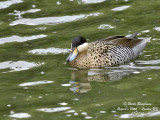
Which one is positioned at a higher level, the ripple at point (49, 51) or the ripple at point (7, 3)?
the ripple at point (7, 3)

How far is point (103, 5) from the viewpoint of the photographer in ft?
58.9

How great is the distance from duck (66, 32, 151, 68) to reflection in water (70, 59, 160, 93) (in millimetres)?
258

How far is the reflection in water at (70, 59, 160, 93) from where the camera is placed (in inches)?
438

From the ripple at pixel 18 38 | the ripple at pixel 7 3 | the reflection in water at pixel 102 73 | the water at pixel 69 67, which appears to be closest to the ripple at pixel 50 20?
the water at pixel 69 67

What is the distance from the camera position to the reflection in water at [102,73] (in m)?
11.1

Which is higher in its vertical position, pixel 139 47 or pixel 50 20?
pixel 50 20

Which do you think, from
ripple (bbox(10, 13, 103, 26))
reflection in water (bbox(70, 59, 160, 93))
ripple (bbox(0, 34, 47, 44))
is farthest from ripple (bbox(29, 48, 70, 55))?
ripple (bbox(10, 13, 103, 26))

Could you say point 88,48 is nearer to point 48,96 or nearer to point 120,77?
point 120,77

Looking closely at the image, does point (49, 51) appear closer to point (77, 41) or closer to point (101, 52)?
point (77, 41)

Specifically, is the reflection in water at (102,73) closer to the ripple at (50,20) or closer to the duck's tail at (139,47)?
the duck's tail at (139,47)

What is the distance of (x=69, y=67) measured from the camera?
41.9ft

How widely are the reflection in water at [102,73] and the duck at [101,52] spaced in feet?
0.85

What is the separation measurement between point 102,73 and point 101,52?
967 millimetres

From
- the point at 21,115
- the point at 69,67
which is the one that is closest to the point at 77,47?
the point at 69,67
